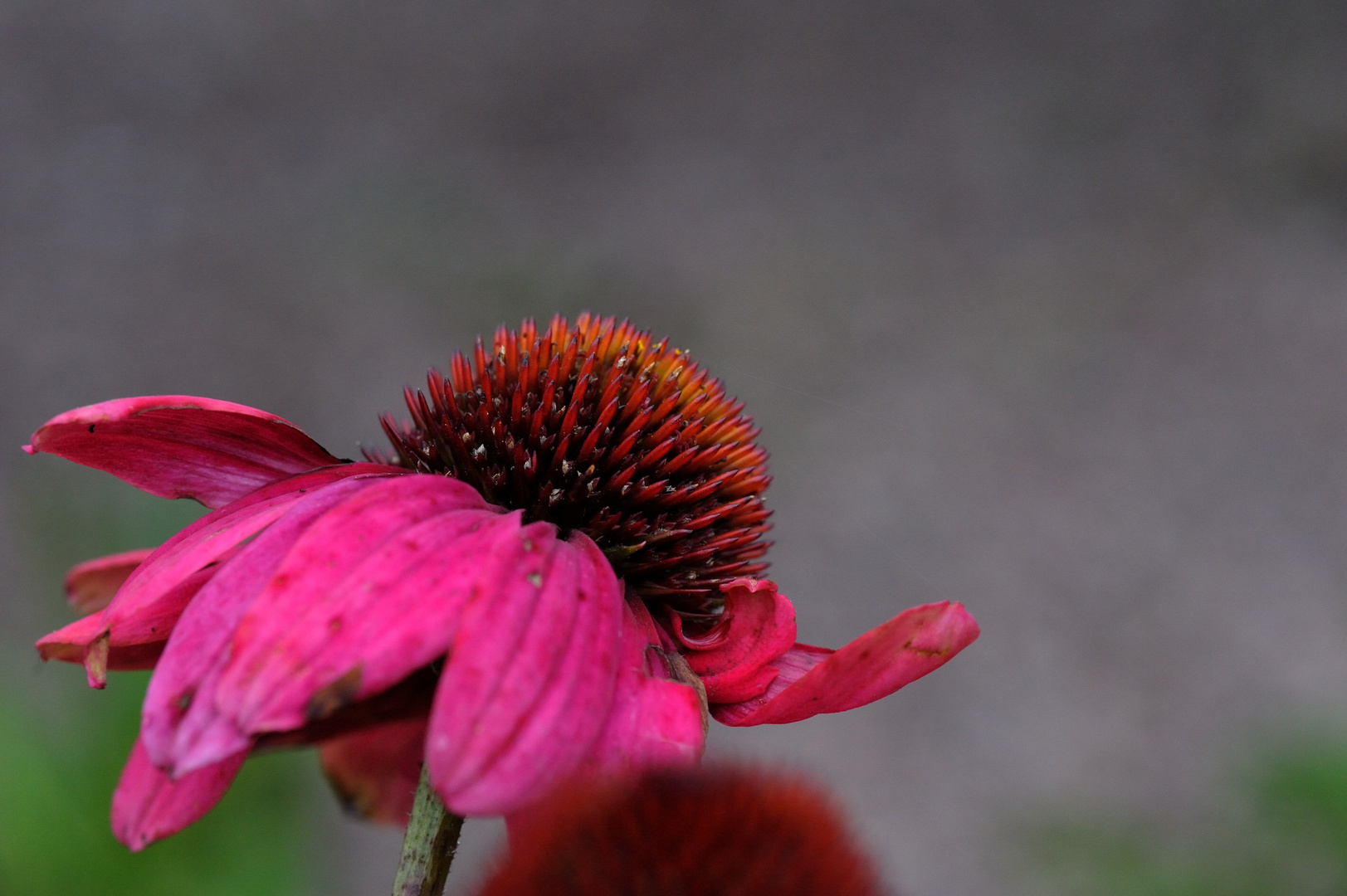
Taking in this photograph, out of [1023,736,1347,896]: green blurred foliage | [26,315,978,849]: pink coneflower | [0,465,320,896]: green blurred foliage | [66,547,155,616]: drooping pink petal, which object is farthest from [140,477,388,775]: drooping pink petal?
[1023,736,1347,896]: green blurred foliage

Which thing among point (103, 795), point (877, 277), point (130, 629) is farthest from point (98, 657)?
point (877, 277)

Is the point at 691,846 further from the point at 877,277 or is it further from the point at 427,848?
the point at 877,277

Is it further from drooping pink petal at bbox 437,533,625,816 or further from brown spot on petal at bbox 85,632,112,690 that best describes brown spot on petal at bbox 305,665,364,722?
brown spot on petal at bbox 85,632,112,690

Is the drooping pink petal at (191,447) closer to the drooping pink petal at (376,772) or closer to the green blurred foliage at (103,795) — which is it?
the drooping pink petal at (376,772)

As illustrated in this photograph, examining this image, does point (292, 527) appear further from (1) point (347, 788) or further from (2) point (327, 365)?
(2) point (327, 365)

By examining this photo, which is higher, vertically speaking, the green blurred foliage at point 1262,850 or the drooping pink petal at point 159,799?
the green blurred foliage at point 1262,850

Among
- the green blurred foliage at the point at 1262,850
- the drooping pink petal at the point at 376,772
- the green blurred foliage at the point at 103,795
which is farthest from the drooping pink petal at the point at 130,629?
the green blurred foliage at the point at 1262,850
